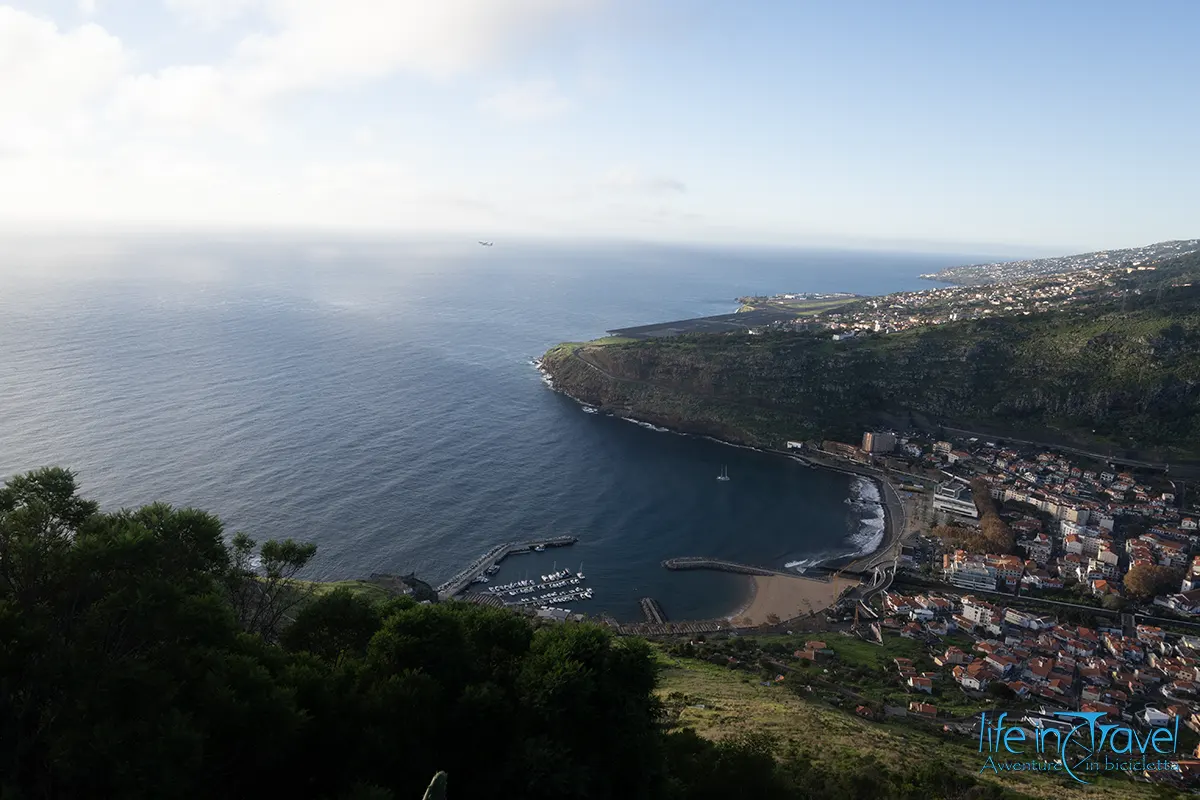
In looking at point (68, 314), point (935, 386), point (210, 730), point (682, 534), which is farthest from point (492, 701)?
point (68, 314)

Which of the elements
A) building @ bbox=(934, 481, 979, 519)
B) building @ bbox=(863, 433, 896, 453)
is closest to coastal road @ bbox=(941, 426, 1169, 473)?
building @ bbox=(863, 433, 896, 453)

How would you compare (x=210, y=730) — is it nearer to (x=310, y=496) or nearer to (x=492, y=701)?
(x=492, y=701)

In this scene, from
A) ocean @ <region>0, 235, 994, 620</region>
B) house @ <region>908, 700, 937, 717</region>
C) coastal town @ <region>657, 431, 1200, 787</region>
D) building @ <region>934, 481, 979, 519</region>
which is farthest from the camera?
building @ <region>934, 481, 979, 519</region>

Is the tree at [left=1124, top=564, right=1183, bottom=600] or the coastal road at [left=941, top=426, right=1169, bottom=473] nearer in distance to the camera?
the tree at [left=1124, top=564, right=1183, bottom=600]

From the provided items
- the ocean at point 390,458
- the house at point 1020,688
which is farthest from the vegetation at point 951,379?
the house at point 1020,688

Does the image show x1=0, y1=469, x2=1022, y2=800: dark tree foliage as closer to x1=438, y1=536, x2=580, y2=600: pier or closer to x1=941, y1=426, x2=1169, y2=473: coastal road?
x1=438, y1=536, x2=580, y2=600: pier

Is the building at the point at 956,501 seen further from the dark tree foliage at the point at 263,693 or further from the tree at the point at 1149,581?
the dark tree foliage at the point at 263,693
